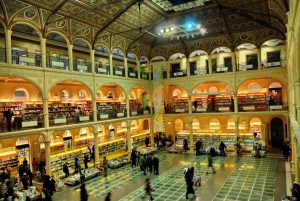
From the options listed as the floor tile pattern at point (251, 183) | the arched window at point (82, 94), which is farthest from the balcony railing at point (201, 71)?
the arched window at point (82, 94)

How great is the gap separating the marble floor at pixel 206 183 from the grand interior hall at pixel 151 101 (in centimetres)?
6

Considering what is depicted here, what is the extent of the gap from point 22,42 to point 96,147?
9.10 m

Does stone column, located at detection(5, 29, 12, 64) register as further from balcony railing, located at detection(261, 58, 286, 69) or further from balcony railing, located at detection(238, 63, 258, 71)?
balcony railing, located at detection(261, 58, 286, 69)

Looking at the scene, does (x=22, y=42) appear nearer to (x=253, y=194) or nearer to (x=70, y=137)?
(x=70, y=137)

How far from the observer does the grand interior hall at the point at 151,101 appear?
13.6 meters

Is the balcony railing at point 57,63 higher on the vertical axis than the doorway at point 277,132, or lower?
higher

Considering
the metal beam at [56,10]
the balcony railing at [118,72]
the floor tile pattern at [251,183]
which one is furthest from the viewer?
the balcony railing at [118,72]

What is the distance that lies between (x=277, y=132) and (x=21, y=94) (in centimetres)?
2258

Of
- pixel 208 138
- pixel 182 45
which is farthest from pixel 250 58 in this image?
pixel 208 138

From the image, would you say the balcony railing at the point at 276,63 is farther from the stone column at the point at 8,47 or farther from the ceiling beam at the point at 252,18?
the stone column at the point at 8,47

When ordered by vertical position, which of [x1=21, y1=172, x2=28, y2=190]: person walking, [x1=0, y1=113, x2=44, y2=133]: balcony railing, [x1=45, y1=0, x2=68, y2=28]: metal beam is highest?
[x1=45, y1=0, x2=68, y2=28]: metal beam

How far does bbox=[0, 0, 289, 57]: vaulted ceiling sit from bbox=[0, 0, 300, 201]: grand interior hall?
0.08 metres

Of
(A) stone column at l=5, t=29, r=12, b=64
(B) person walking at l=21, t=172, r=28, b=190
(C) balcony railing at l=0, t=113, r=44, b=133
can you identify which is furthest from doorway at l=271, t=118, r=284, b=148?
(A) stone column at l=5, t=29, r=12, b=64

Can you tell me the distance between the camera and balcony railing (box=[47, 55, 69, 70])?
636 inches
